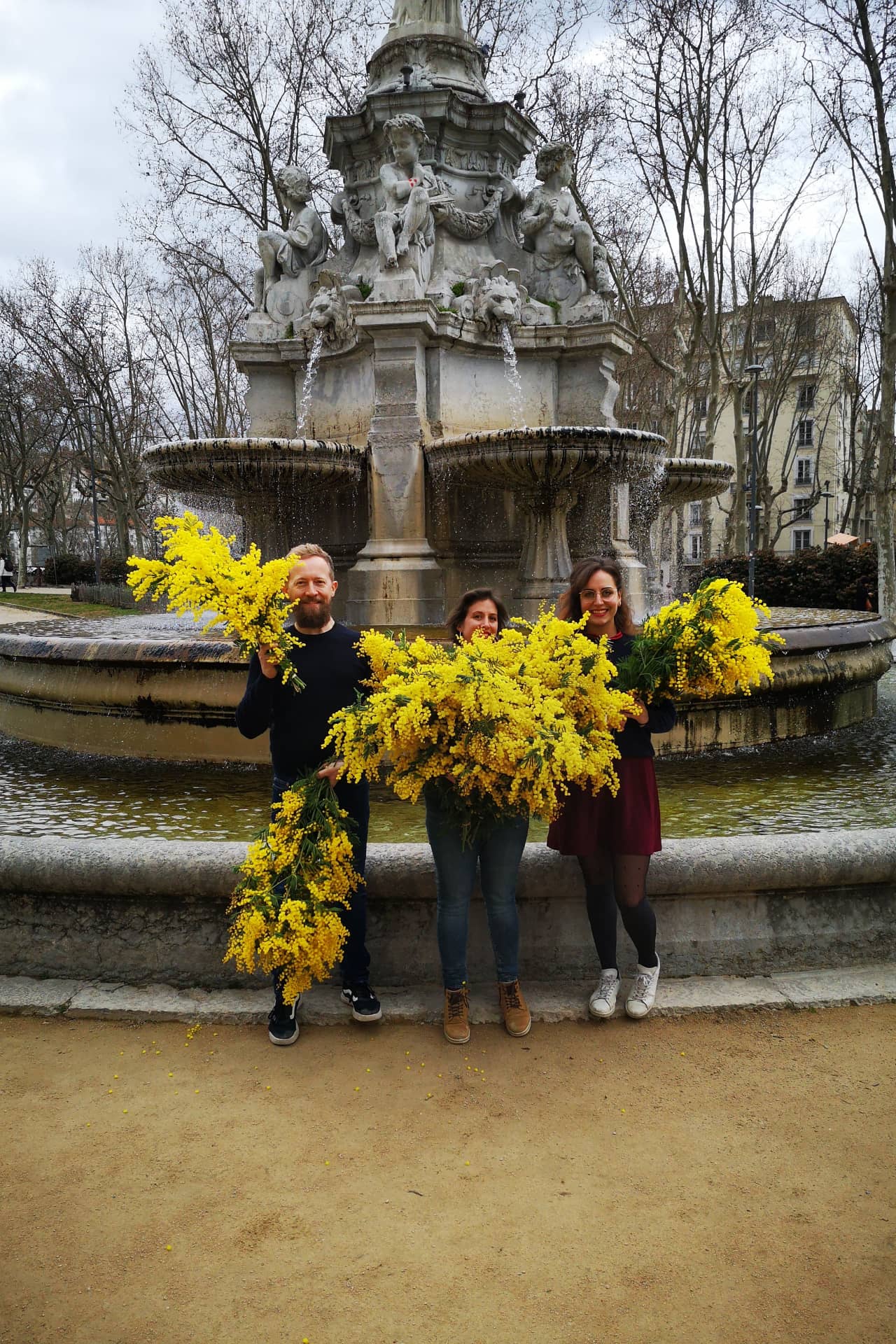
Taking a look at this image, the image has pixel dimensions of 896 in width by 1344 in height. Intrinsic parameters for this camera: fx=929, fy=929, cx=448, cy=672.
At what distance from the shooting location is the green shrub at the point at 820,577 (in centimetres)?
2089

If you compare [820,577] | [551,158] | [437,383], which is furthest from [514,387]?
[820,577]

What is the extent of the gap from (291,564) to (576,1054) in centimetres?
201

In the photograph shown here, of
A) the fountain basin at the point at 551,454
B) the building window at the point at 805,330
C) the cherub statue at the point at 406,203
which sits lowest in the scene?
the fountain basin at the point at 551,454

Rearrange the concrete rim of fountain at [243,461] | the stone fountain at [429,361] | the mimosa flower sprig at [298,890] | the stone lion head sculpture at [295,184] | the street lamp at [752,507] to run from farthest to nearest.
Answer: the street lamp at [752,507] < the stone lion head sculpture at [295,184] < the stone fountain at [429,361] < the concrete rim of fountain at [243,461] < the mimosa flower sprig at [298,890]

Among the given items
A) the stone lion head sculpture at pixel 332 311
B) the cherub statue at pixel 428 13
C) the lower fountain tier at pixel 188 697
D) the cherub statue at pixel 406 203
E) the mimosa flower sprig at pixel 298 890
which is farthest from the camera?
the cherub statue at pixel 428 13

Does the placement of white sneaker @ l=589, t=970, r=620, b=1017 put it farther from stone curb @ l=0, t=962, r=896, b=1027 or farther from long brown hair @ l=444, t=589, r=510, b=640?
long brown hair @ l=444, t=589, r=510, b=640

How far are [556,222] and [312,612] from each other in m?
8.86

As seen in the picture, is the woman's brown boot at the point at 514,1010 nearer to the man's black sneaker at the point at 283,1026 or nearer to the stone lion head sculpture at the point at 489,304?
the man's black sneaker at the point at 283,1026

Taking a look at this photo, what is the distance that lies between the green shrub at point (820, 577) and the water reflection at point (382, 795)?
49.9 feet

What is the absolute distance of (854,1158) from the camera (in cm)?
267

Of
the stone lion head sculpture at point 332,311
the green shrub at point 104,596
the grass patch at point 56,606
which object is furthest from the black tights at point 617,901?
the green shrub at point 104,596

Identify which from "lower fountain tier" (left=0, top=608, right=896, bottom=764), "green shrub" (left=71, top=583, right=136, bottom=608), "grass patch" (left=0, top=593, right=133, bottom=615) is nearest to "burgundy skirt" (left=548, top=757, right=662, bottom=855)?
"lower fountain tier" (left=0, top=608, right=896, bottom=764)

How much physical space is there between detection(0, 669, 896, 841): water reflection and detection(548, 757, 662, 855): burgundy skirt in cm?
118

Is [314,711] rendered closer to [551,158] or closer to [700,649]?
[700,649]
